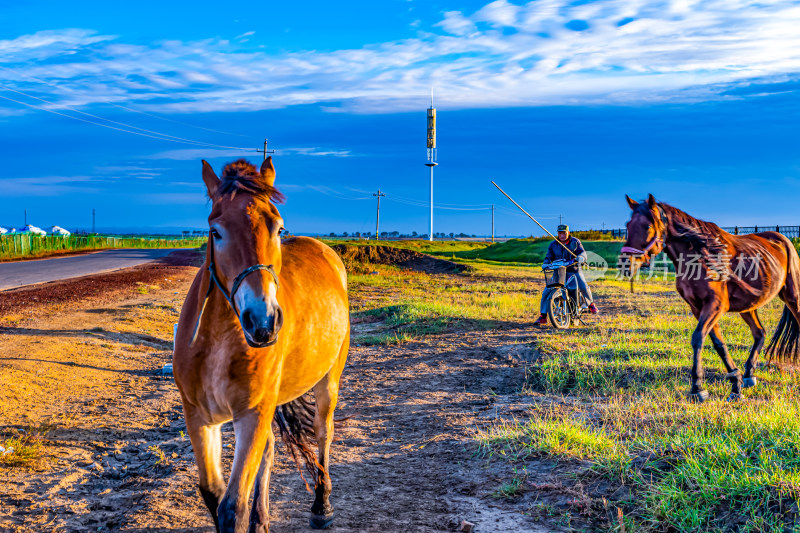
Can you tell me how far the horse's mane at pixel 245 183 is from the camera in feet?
9.84

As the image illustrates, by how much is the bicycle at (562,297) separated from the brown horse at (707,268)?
4445mm

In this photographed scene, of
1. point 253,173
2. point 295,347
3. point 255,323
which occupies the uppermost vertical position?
point 253,173

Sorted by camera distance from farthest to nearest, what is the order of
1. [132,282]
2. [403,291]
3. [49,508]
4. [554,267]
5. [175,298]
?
[403,291], [132,282], [175,298], [554,267], [49,508]

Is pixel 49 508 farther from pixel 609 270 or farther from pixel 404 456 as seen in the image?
pixel 609 270

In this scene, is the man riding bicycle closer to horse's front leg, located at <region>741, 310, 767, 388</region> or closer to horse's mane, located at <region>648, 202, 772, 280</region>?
horse's front leg, located at <region>741, 310, 767, 388</region>

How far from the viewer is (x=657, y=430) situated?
5.37 meters

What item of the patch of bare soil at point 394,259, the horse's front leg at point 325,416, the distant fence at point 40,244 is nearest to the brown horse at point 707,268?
the horse's front leg at point 325,416

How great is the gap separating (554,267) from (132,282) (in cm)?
1551

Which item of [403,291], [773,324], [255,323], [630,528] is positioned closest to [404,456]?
[630,528]

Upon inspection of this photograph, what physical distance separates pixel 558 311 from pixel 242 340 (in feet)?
34.9

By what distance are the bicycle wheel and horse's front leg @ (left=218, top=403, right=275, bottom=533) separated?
10156mm

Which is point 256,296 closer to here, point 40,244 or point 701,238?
point 701,238

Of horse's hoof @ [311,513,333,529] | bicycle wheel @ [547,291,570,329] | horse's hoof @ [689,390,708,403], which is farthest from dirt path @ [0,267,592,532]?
bicycle wheel @ [547,291,570,329]

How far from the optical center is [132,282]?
2048cm
